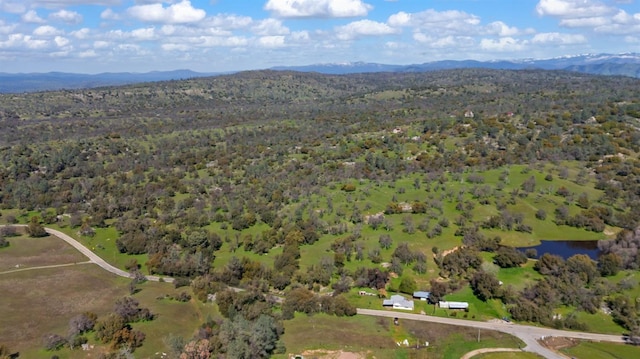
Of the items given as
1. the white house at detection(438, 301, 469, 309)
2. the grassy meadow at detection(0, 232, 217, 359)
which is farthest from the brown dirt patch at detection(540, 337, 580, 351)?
the grassy meadow at detection(0, 232, 217, 359)

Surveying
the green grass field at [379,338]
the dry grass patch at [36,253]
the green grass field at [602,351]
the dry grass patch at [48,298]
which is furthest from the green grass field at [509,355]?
the dry grass patch at [36,253]

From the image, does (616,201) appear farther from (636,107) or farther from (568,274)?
(636,107)

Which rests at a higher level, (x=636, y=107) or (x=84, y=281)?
(x=636, y=107)

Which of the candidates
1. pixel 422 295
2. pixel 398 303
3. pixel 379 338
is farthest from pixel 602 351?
pixel 379 338

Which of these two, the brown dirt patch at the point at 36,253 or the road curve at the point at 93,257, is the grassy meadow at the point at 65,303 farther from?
the road curve at the point at 93,257

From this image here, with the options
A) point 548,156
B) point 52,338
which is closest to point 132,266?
point 52,338

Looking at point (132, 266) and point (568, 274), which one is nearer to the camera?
point (568, 274)

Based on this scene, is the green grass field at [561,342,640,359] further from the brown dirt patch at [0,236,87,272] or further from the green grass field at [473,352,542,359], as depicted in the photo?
the brown dirt patch at [0,236,87,272]

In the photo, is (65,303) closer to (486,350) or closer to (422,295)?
(422,295)
